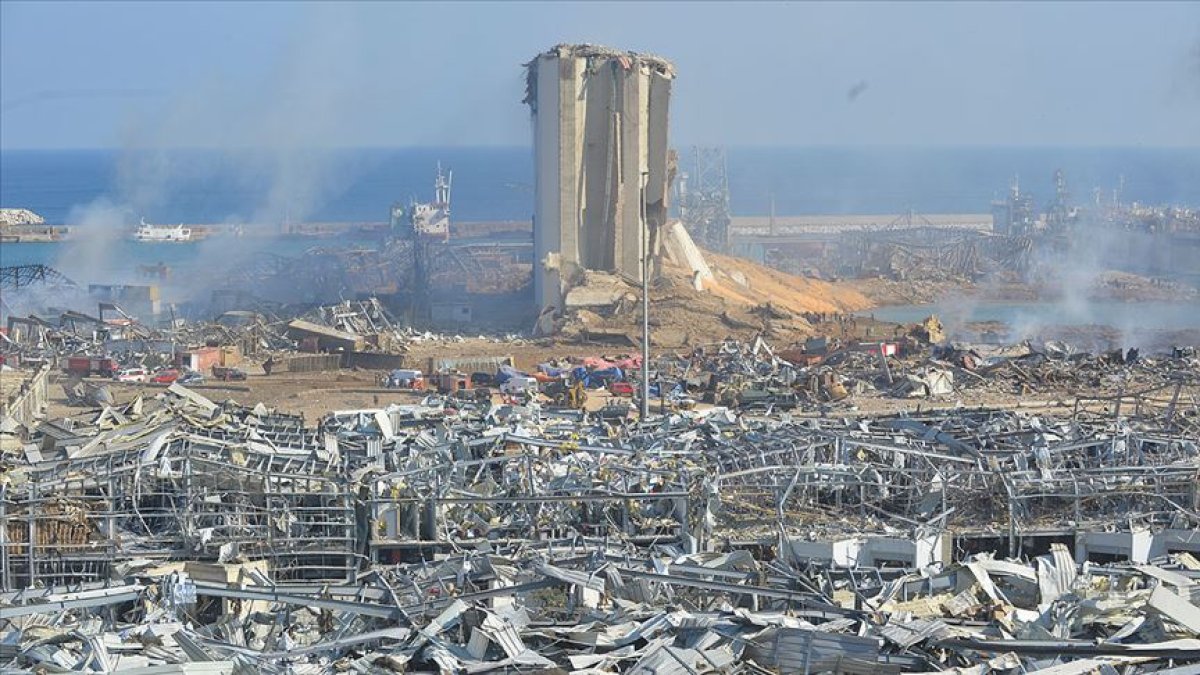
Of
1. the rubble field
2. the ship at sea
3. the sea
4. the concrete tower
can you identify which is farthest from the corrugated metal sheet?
the ship at sea

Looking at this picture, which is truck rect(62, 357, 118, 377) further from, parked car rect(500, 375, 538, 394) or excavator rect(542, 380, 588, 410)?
excavator rect(542, 380, 588, 410)

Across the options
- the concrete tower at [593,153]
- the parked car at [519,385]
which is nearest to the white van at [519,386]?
the parked car at [519,385]

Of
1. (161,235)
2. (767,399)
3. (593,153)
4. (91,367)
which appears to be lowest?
(767,399)

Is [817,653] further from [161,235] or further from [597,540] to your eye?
[161,235]

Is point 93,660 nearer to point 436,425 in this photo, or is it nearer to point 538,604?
point 538,604

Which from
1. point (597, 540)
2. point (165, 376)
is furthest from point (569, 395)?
point (597, 540)

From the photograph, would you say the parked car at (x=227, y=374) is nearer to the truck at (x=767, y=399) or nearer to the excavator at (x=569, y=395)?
the excavator at (x=569, y=395)
